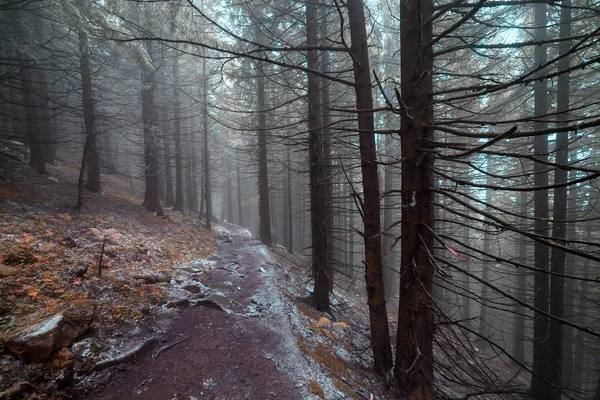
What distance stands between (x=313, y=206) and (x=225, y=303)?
3.41 m

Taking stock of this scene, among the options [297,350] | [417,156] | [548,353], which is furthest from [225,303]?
[548,353]

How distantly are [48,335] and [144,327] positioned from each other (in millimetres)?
1433

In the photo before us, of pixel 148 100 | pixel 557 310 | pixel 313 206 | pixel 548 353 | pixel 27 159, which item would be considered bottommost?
pixel 548 353

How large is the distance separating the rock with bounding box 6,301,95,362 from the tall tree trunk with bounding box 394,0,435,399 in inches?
194

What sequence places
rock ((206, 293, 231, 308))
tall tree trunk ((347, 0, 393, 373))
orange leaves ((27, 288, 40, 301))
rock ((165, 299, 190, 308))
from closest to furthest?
tall tree trunk ((347, 0, 393, 373)), orange leaves ((27, 288, 40, 301)), rock ((165, 299, 190, 308)), rock ((206, 293, 231, 308))

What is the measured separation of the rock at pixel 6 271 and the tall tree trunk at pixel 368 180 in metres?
6.39

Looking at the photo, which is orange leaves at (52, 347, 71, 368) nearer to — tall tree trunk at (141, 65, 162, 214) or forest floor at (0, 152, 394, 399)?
forest floor at (0, 152, 394, 399)

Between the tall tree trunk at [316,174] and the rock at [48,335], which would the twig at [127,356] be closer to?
the rock at [48,335]

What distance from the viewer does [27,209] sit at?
772cm

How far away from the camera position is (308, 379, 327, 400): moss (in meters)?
3.96

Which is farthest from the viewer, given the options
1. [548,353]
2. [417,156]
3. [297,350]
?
[548,353]

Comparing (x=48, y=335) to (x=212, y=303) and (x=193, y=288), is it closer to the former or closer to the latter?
(x=212, y=303)

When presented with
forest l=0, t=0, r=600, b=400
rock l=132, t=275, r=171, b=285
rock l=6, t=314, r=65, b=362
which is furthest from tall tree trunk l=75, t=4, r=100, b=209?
rock l=6, t=314, r=65, b=362

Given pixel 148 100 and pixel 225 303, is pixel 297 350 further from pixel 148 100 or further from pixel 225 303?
pixel 148 100
